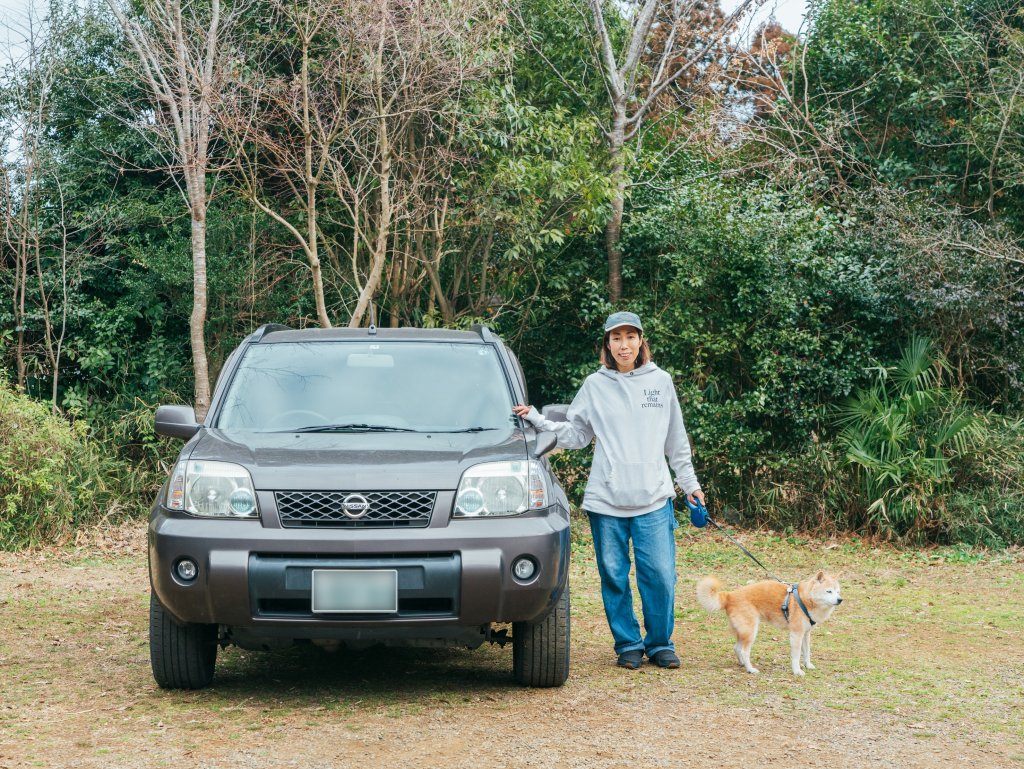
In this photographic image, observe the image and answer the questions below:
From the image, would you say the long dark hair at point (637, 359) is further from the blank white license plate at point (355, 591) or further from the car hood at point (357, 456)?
the blank white license plate at point (355, 591)

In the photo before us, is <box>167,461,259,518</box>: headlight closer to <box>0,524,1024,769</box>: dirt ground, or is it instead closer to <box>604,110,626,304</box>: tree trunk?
<box>0,524,1024,769</box>: dirt ground

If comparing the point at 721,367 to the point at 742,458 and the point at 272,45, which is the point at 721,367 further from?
the point at 272,45

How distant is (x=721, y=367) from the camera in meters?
12.7

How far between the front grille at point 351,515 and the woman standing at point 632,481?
49.5 inches

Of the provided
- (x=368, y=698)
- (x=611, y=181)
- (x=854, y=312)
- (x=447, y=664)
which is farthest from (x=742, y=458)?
(x=368, y=698)

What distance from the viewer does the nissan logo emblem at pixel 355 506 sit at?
189 inches

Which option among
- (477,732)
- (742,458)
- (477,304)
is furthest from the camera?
(477,304)

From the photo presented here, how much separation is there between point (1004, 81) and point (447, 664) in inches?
Result: 412

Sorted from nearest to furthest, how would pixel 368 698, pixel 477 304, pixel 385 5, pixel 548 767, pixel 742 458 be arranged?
pixel 548 767, pixel 368 698, pixel 385 5, pixel 742 458, pixel 477 304

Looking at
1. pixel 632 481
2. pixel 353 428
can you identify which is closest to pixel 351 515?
pixel 353 428

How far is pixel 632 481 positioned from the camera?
19.5 ft

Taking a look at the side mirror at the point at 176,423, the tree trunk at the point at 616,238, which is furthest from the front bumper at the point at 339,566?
the tree trunk at the point at 616,238

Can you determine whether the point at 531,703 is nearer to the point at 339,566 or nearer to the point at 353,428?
the point at 339,566

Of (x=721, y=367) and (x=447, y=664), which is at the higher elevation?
(x=721, y=367)
